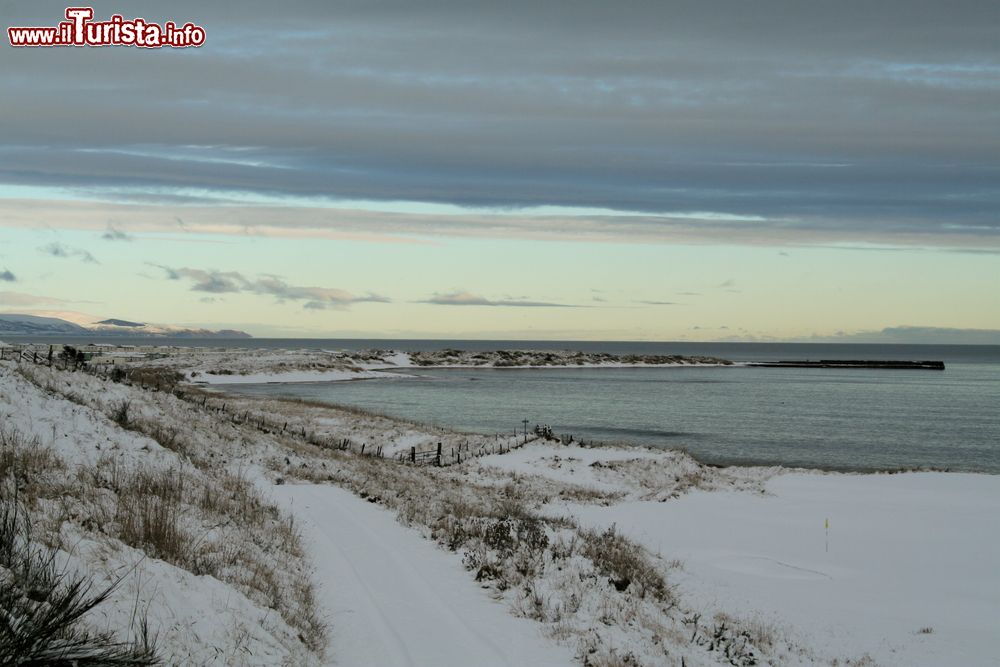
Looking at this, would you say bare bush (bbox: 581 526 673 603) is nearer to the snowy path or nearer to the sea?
the snowy path

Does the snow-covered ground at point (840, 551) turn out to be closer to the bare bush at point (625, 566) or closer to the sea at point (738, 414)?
the bare bush at point (625, 566)

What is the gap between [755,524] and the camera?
23.0 metres

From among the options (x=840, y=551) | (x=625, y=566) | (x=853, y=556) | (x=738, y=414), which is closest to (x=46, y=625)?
(x=625, y=566)

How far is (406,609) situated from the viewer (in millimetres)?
9430

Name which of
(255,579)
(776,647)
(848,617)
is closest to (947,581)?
(848,617)

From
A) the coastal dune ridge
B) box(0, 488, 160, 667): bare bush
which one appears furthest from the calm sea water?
box(0, 488, 160, 667): bare bush

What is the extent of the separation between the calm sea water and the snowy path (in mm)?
31184

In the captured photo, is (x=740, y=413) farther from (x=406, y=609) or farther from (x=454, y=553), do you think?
(x=406, y=609)

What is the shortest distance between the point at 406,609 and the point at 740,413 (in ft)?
195

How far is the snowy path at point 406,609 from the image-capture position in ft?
26.1

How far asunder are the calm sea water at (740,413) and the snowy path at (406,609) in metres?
31.2

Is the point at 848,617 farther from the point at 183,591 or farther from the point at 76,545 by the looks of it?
the point at 76,545

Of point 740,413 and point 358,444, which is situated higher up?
point 358,444

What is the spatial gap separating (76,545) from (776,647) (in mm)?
9562
